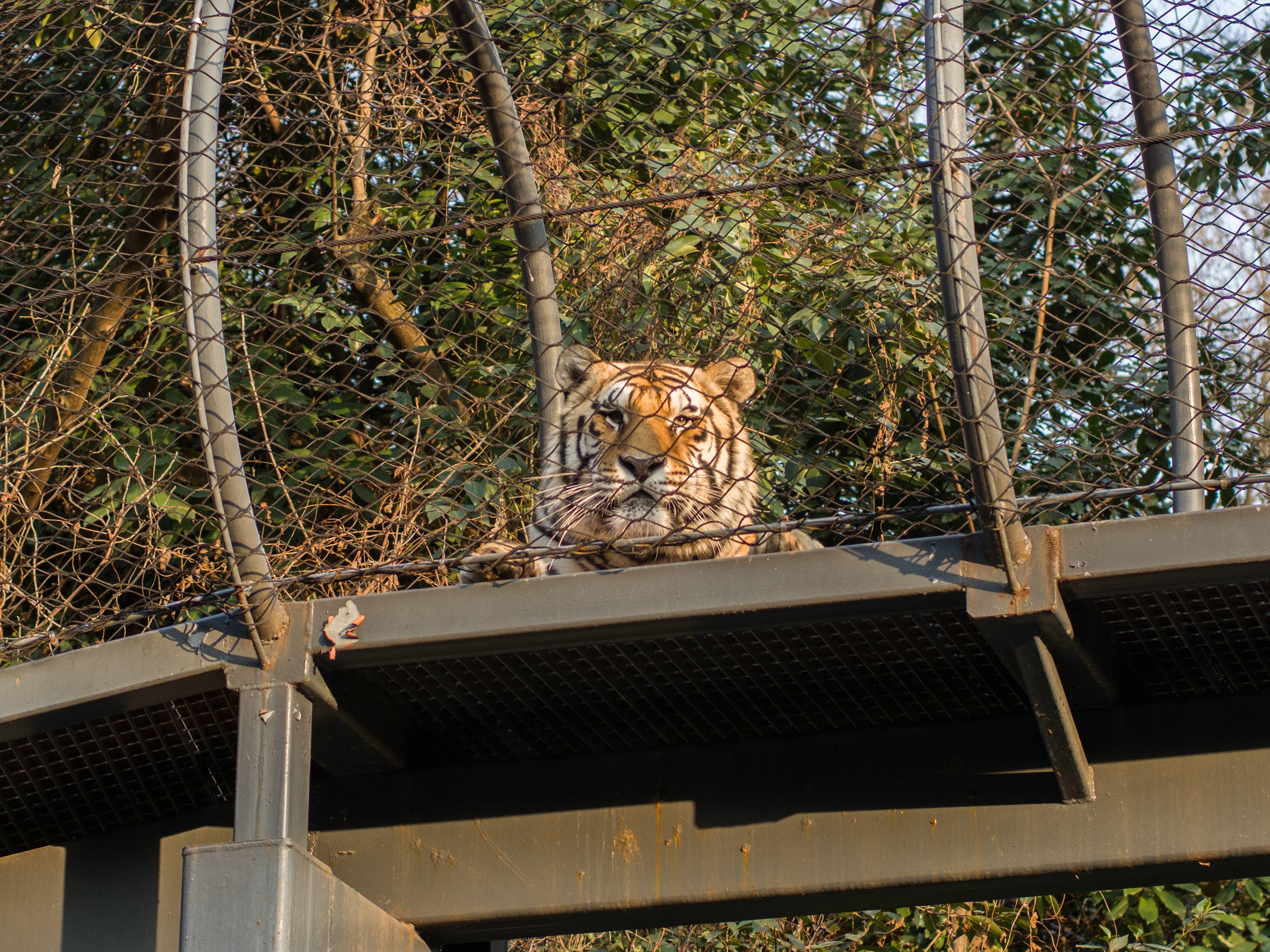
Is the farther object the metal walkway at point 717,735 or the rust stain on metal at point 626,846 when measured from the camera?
the rust stain on metal at point 626,846

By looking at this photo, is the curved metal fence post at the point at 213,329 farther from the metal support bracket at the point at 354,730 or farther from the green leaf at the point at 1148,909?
the green leaf at the point at 1148,909

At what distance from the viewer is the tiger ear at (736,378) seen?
15.3 feet

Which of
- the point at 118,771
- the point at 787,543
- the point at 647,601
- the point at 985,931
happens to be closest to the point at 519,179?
the point at 787,543

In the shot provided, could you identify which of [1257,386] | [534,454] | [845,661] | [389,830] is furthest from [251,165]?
[1257,386]

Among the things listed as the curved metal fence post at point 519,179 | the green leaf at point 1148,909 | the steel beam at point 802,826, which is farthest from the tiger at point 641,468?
the green leaf at point 1148,909

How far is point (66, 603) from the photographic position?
11.1 feet

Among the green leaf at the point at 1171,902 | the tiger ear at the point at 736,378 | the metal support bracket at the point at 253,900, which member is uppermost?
the tiger ear at the point at 736,378

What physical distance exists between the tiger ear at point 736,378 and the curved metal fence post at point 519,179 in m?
0.61

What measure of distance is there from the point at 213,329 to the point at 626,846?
1486mm

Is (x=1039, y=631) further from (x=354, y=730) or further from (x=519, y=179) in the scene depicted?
(x=519, y=179)

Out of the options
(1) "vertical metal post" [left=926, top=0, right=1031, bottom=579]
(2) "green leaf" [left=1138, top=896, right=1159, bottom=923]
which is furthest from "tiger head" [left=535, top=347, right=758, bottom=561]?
(2) "green leaf" [left=1138, top=896, right=1159, bottom=923]

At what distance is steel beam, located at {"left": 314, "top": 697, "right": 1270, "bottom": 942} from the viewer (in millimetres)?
3283

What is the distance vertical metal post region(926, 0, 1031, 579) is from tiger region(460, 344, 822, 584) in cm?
88

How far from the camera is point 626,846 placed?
3.53 metres
